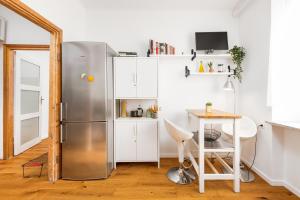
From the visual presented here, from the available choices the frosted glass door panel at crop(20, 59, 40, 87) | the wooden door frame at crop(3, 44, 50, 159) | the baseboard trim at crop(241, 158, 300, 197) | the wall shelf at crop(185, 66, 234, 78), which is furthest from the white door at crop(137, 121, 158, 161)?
the frosted glass door panel at crop(20, 59, 40, 87)

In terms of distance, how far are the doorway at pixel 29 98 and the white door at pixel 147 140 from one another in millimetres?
2626

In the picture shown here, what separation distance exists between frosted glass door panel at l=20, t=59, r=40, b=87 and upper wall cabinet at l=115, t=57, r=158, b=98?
241 cm

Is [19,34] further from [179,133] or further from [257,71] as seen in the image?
[257,71]

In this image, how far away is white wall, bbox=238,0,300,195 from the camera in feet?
7.42

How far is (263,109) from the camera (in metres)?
2.59

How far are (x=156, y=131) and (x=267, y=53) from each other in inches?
80.3

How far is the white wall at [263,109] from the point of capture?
226 centimetres

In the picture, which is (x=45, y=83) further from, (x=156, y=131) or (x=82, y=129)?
(x=156, y=131)

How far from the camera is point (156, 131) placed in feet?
9.87

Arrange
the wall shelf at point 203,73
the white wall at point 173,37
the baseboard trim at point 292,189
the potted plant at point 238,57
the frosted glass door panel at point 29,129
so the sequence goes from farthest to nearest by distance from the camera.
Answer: the frosted glass door panel at point 29,129 < the white wall at point 173,37 < the wall shelf at point 203,73 < the potted plant at point 238,57 < the baseboard trim at point 292,189

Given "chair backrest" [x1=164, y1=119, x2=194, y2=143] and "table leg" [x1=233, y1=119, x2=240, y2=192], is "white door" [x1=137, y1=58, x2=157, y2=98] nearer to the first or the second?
"chair backrest" [x1=164, y1=119, x2=194, y2=143]

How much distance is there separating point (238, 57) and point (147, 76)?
1.68 metres

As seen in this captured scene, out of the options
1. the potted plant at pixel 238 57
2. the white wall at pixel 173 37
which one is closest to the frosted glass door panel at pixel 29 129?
the white wall at pixel 173 37

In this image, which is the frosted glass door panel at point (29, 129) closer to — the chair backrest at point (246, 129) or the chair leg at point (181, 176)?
the chair leg at point (181, 176)
